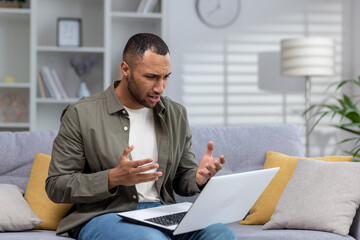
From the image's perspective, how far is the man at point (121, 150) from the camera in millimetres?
1690

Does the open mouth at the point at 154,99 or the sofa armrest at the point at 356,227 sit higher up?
the open mouth at the point at 154,99

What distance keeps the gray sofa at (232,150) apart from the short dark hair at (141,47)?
0.72 metres

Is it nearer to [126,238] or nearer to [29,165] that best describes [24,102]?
[29,165]

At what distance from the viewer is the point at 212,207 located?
1.53 m

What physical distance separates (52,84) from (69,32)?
43 centimetres

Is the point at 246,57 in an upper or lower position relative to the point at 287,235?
upper

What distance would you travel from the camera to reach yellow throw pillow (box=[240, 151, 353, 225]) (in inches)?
87.9

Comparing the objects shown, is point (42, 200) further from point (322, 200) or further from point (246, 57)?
point (246, 57)

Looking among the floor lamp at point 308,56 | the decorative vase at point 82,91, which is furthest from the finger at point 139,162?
the floor lamp at point 308,56

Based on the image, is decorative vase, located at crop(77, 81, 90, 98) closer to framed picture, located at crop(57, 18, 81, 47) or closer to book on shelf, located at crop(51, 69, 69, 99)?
book on shelf, located at crop(51, 69, 69, 99)

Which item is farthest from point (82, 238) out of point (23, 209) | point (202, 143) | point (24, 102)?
point (24, 102)

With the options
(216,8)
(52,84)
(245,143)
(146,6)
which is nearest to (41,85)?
(52,84)

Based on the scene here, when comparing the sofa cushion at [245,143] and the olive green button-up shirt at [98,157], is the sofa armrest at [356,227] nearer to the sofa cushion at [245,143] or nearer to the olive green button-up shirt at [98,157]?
the sofa cushion at [245,143]

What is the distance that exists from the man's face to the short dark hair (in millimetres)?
16
